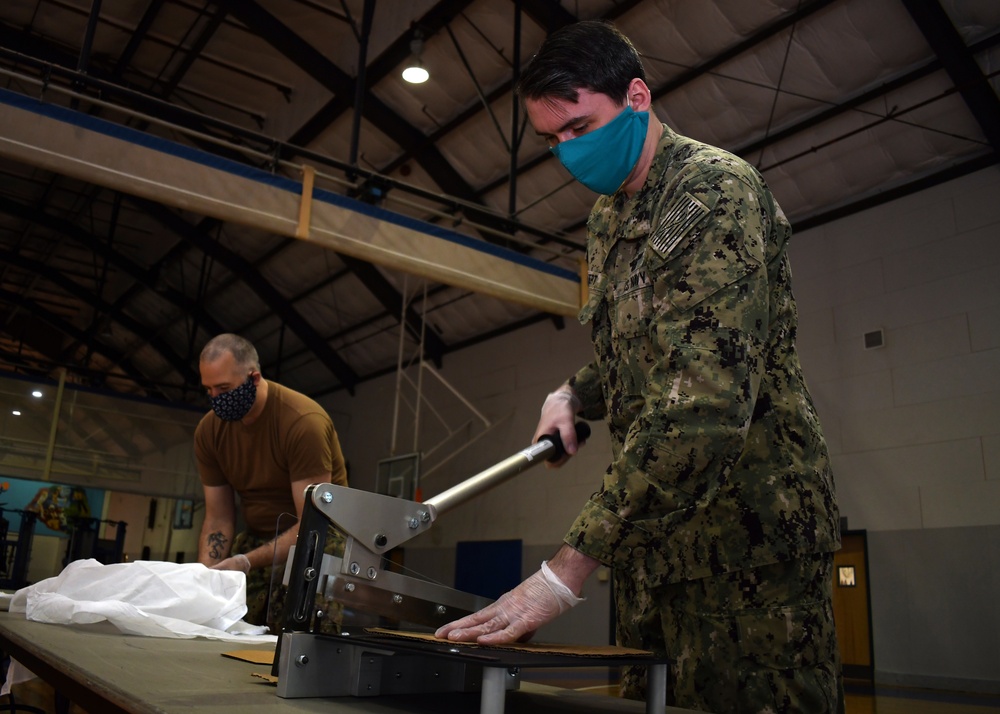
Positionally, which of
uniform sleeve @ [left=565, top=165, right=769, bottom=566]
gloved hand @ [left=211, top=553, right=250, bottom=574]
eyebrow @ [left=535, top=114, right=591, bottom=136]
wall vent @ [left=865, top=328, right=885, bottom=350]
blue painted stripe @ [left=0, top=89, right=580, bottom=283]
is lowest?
gloved hand @ [left=211, top=553, right=250, bottom=574]

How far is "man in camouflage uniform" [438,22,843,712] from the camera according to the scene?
2.94ft

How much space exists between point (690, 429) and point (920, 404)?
6567 mm

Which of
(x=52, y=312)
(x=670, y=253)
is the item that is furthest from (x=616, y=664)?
(x=52, y=312)

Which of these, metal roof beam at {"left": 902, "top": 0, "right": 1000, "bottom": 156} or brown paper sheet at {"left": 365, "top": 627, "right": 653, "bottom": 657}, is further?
metal roof beam at {"left": 902, "top": 0, "right": 1000, "bottom": 156}

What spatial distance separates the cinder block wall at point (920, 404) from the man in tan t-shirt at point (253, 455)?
5.28 meters

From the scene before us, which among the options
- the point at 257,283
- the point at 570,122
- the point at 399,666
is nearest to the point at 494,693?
the point at 399,666

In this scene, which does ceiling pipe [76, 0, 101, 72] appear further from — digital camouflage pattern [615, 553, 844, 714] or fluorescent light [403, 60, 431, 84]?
digital camouflage pattern [615, 553, 844, 714]

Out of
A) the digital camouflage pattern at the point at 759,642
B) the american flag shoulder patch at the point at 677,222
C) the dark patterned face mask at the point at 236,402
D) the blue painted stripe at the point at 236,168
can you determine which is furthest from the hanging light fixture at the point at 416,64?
the digital camouflage pattern at the point at 759,642

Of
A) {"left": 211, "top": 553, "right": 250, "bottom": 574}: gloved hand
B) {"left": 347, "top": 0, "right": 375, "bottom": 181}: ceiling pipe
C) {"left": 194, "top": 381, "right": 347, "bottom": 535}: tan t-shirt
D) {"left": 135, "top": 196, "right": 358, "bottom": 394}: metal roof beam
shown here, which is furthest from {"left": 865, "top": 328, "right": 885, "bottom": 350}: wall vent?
{"left": 135, "top": 196, "right": 358, "bottom": 394}: metal roof beam

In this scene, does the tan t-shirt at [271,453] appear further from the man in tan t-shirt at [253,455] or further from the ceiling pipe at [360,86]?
the ceiling pipe at [360,86]

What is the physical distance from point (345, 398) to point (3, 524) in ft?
24.2

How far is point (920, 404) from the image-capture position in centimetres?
661

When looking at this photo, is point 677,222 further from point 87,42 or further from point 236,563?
point 87,42

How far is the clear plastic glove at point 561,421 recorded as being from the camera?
1290 mm
